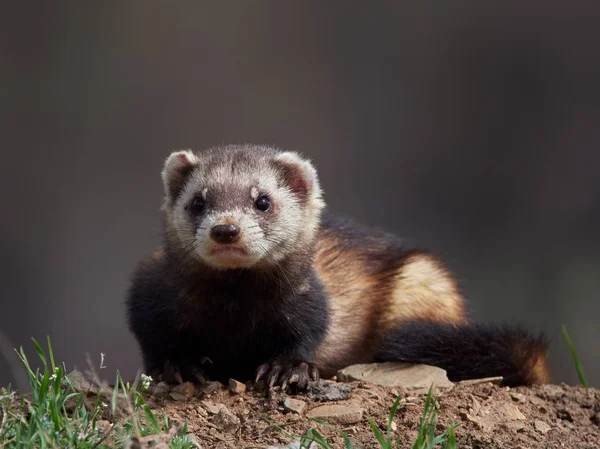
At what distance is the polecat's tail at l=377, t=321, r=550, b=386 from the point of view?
5254mm

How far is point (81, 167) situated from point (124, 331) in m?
1.82

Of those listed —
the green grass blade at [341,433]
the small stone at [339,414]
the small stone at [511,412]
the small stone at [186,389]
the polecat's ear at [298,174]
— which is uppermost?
the polecat's ear at [298,174]

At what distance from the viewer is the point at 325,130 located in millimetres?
10070

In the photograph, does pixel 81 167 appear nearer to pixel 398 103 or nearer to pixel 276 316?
pixel 398 103

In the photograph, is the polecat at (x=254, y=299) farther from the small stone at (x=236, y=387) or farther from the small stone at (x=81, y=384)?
the small stone at (x=81, y=384)

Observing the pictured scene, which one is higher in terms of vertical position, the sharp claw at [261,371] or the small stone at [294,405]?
the sharp claw at [261,371]

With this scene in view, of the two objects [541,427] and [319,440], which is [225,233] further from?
[541,427]

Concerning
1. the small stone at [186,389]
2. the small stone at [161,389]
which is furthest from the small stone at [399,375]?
the small stone at [161,389]

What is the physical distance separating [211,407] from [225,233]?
86cm

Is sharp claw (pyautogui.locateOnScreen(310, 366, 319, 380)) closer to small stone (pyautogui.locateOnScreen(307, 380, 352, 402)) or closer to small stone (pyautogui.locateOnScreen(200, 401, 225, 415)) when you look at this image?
small stone (pyautogui.locateOnScreen(307, 380, 352, 402))

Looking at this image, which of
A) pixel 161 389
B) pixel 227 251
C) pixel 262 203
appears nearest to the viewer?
pixel 227 251

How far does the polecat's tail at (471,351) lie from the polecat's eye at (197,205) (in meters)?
1.41

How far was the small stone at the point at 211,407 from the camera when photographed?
14.7 ft

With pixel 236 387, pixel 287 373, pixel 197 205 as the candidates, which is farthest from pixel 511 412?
pixel 197 205
